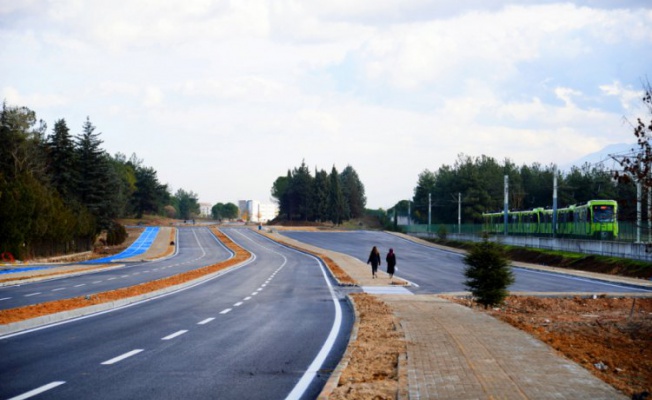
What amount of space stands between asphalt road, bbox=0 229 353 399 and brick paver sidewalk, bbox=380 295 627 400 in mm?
1462

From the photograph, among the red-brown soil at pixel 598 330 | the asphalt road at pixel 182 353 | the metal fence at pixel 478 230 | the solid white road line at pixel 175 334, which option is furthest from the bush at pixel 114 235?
the solid white road line at pixel 175 334

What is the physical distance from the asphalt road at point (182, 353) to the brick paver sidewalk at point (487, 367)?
146 centimetres

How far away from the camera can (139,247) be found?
90188 millimetres

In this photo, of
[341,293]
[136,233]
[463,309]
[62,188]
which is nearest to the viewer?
[463,309]

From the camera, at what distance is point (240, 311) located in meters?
19.2

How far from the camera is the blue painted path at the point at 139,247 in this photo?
66.8 m

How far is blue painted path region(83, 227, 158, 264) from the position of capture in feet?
219

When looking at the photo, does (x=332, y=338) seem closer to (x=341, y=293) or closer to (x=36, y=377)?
(x=36, y=377)

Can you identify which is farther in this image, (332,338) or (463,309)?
(463,309)

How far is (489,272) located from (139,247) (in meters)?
76.4

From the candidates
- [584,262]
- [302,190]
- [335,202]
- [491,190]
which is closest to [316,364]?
[584,262]

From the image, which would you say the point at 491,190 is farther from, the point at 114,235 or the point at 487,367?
the point at 487,367

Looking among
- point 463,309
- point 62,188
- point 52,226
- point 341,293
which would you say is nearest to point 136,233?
point 62,188

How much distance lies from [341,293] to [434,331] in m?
13.8
